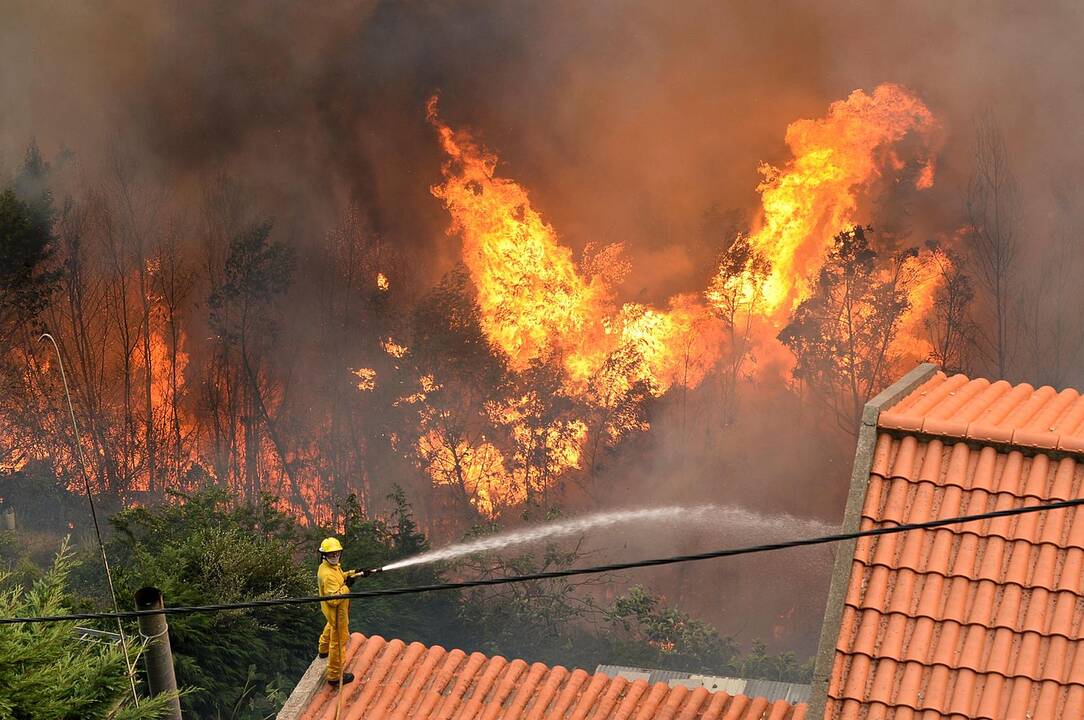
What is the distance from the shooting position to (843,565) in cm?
876

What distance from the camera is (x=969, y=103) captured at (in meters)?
24.2

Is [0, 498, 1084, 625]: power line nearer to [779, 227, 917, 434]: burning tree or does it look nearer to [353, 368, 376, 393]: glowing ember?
[779, 227, 917, 434]: burning tree

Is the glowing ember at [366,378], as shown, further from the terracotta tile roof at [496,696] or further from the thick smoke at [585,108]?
the terracotta tile roof at [496,696]

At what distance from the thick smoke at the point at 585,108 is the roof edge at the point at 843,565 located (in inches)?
635

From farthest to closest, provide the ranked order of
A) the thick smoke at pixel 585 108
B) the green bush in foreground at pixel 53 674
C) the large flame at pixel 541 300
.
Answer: the large flame at pixel 541 300, the thick smoke at pixel 585 108, the green bush in foreground at pixel 53 674

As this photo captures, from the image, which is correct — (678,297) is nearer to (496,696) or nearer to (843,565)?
(496,696)

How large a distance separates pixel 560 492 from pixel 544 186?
6377 mm

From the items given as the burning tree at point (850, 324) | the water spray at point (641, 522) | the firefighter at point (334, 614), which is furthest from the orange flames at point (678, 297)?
the firefighter at point (334, 614)

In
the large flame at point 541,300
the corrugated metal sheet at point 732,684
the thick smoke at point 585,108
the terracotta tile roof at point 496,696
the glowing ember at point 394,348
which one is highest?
the thick smoke at point 585,108

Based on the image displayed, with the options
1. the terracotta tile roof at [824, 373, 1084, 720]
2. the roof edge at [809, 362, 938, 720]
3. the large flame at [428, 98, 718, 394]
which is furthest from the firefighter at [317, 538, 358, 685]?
the large flame at [428, 98, 718, 394]

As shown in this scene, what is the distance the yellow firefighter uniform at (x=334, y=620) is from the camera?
→ 11133 millimetres

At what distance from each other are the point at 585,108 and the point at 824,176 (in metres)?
5.03

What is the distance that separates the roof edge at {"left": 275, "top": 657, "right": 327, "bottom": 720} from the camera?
36.0 feet

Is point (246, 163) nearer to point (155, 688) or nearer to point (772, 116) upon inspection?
point (772, 116)
